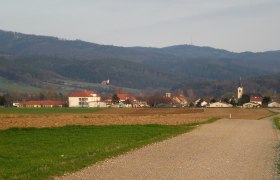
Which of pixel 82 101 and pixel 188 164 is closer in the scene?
pixel 188 164

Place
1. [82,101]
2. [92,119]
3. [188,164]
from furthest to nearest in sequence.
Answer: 1. [82,101]
2. [92,119]
3. [188,164]

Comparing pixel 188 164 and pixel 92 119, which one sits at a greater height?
pixel 92 119

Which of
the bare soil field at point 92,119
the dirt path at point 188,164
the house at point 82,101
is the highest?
the house at point 82,101

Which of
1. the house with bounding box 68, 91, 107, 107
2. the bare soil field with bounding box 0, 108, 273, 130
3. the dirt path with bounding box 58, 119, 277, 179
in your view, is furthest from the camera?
the house with bounding box 68, 91, 107, 107

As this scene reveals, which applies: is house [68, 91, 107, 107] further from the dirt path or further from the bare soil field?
the dirt path

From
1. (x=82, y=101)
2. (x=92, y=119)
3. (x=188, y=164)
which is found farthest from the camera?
(x=82, y=101)

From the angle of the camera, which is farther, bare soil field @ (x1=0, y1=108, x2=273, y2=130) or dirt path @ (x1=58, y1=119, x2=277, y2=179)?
bare soil field @ (x1=0, y1=108, x2=273, y2=130)

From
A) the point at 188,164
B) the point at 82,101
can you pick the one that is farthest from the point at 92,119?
the point at 82,101

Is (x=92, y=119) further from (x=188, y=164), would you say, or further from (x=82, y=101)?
(x=82, y=101)

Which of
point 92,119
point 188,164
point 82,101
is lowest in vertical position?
point 188,164

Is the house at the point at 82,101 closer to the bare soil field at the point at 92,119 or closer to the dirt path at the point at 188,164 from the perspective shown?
the bare soil field at the point at 92,119

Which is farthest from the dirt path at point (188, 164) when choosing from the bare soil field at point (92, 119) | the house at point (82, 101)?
the house at point (82, 101)

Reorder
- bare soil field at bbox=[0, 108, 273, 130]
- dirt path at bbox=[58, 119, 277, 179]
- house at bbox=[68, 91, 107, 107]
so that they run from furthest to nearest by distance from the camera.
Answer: house at bbox=[68, 91, 107, 107], bare soil field at bbox=[0, 108, 273, 130], dirt path at bbox=[58, 119, 277, 179]

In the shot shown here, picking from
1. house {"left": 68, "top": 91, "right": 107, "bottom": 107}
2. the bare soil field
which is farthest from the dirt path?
house {"left": 68, "top": 91, "right": 107, "bottom": 107}
